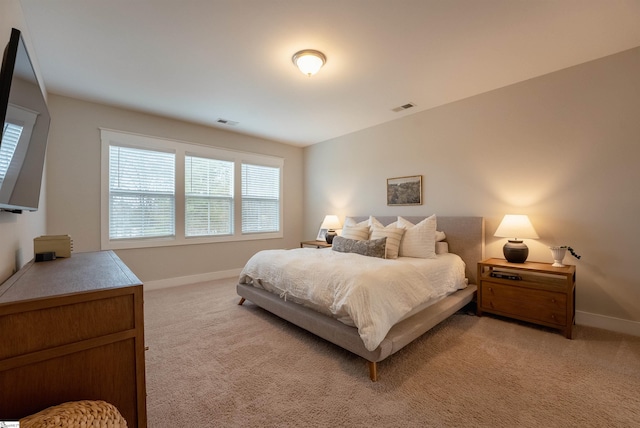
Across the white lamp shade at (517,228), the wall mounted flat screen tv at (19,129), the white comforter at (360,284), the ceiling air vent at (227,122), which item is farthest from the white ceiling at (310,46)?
the white comforter at (360,284)

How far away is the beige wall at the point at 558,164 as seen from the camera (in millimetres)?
2566

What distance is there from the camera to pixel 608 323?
266 cm

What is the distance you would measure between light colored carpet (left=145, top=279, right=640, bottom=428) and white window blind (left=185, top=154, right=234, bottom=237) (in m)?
2.10

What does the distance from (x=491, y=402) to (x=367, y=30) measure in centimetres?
285

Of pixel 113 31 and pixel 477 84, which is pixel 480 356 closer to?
pixel 477 84

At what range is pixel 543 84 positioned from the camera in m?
2.96

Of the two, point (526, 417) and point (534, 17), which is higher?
point (534, 17)

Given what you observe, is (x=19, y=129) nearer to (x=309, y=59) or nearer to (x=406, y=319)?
(x=309, y=59)

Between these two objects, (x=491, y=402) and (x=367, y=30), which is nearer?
(x=491, y=402)

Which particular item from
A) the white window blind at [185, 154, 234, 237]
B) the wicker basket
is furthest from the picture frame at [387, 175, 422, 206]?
the wicker basket

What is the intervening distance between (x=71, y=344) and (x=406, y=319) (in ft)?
7.14

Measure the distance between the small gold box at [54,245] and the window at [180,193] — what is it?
6.01 feet

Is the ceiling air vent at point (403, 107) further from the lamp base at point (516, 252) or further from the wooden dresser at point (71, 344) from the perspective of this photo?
the wooden dresser at point (71, 344)

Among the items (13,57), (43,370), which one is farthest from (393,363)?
(13,57)
